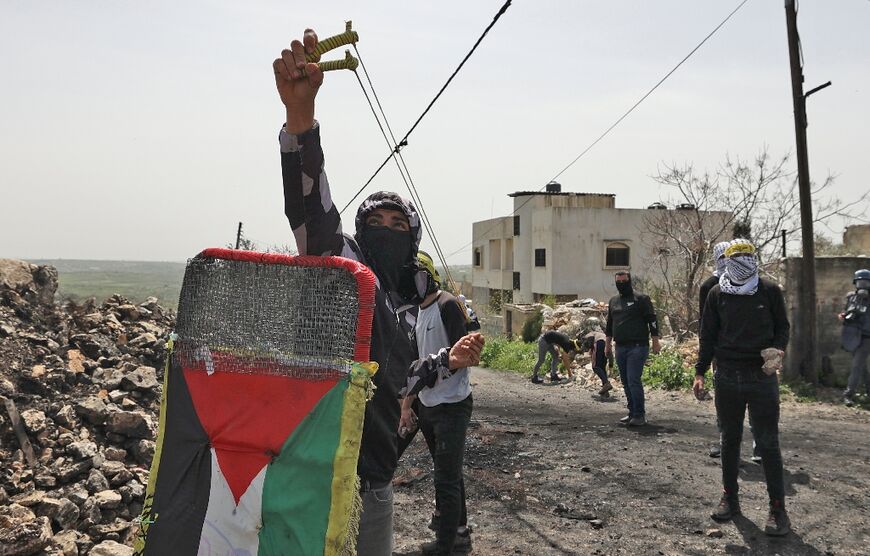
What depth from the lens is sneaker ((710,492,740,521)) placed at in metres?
4.67

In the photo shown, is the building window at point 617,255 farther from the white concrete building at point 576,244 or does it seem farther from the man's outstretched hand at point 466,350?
the man's outstretched hand at point 466,350

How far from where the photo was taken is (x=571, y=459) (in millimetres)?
6355

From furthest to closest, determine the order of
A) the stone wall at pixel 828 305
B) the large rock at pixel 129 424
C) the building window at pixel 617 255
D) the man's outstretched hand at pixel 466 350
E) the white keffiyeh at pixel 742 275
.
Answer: the building window at pixel 617 255
the stone wall at pixel 828 305
the large rock at pixel 129 424
the white keffiyeh at pixel 742 275
the man's outstretched hand at pixel 466 350

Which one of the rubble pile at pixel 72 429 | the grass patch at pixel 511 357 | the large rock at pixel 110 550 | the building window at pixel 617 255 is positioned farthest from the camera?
the building window at pixel 617 255

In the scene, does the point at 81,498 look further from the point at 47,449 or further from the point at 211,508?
the point at 211,508

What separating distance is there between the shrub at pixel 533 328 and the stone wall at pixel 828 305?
953cm

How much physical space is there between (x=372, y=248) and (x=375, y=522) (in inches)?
36.1

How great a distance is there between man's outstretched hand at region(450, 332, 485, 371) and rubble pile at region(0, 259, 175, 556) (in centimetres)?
242

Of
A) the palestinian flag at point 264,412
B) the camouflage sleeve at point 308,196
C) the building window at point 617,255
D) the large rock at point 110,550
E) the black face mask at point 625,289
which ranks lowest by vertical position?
the large rock at point 110,550

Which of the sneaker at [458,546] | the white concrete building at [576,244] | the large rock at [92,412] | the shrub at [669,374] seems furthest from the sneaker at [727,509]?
the white concrete building at [576,244]

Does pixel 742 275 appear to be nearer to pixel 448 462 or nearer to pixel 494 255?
pixel 448 462

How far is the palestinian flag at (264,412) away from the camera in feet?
5.78

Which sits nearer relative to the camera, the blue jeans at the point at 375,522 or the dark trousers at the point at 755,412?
the blue jeans at the point at 375,522

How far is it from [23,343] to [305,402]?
22.1ft
